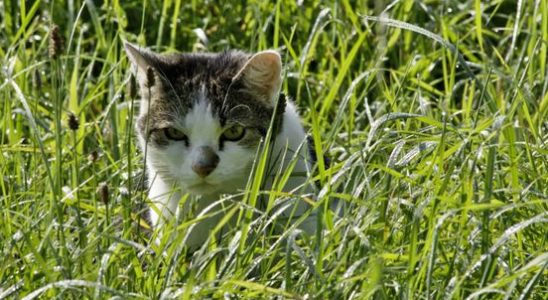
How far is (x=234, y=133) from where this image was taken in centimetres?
341

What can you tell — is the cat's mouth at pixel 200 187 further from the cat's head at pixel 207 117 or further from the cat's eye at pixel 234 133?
the cat's eye at pixel 234 133

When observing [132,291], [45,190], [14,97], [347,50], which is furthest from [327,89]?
[132,291]

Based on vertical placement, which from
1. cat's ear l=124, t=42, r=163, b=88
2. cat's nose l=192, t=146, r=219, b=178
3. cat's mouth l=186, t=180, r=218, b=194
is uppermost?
cat's ear l=124, t=42, r=163, b=88

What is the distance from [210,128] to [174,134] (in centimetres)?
15

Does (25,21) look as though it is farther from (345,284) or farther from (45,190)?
(345,284)

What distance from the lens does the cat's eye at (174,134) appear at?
136 inches

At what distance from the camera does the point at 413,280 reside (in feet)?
7.95

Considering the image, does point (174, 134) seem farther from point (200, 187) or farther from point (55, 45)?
point (55, 45)

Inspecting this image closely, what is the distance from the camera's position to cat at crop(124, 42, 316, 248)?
10.8 ft

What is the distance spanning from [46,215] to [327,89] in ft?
5.76

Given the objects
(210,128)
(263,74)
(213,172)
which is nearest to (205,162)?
(213,172)

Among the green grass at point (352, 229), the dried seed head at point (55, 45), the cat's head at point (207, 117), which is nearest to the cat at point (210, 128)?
the cat's head at point (207, 117)

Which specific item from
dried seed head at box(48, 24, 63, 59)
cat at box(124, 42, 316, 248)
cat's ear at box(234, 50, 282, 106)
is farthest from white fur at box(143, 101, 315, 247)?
dried seed head at box(48, 24, 63, 59)

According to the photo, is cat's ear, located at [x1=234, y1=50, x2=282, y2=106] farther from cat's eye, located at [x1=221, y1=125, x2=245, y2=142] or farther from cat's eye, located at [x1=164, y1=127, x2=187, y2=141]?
cat's eye, located at [x1=164, y1=127, x2=187, y2=141]
